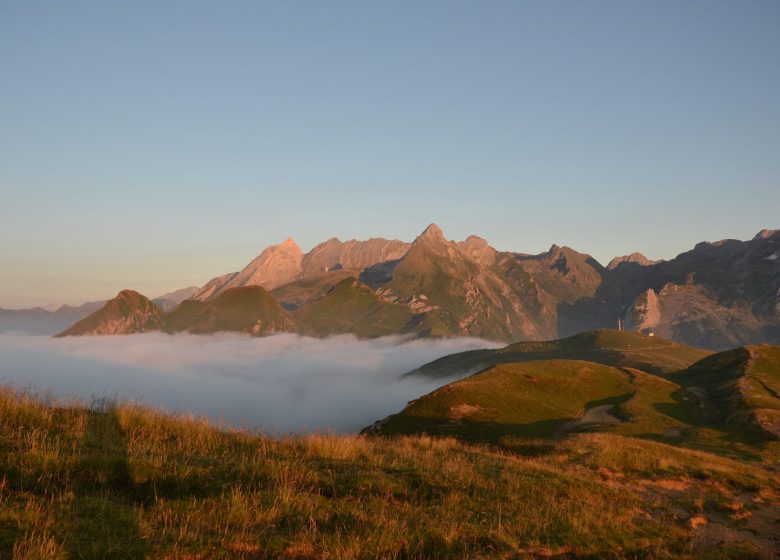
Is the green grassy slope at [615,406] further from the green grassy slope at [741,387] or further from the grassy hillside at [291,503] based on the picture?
the grassy hillside at [291,503]

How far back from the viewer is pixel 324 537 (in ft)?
40.4

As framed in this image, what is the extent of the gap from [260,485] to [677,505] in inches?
798

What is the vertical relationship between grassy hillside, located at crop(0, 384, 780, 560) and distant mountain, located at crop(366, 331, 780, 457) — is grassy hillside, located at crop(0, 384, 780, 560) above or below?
above

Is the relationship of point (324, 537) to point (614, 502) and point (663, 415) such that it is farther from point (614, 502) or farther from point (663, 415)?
point (663, 415)

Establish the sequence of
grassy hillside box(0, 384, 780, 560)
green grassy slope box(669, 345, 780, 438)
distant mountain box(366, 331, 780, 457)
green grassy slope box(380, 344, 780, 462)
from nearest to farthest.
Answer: grassy hillside box(0, 384, 780, 560) < green grassy slope box(380, 344, 780, 462) < distant mountain box(366, 331, 780, 457) < green grassy slope box(669, 345, 780, 438)

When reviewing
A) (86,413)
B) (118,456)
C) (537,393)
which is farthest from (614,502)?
(537,393)

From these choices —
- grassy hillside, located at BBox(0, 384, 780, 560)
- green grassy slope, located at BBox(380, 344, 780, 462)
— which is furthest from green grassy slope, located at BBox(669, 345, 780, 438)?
grassy hillside, located at BBox(0, 384, 780, 560)

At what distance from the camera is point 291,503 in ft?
46.5

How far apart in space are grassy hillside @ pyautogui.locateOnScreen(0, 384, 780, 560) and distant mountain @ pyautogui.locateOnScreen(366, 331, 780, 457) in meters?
38.7

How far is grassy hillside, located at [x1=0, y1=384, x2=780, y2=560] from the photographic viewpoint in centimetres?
1146

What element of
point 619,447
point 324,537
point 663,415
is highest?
point 324,537

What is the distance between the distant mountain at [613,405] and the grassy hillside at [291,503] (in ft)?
127

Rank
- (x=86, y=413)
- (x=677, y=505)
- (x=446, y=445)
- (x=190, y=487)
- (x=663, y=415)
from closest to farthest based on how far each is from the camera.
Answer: (x=190, y=487) → (x=86, y=413) → (x=677, y=505) → (x=446, y=445) → (x=663, y=415)

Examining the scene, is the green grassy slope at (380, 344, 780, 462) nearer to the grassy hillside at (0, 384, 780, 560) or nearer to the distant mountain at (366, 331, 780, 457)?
the distant mountain at (366, 331, 780, 457)
